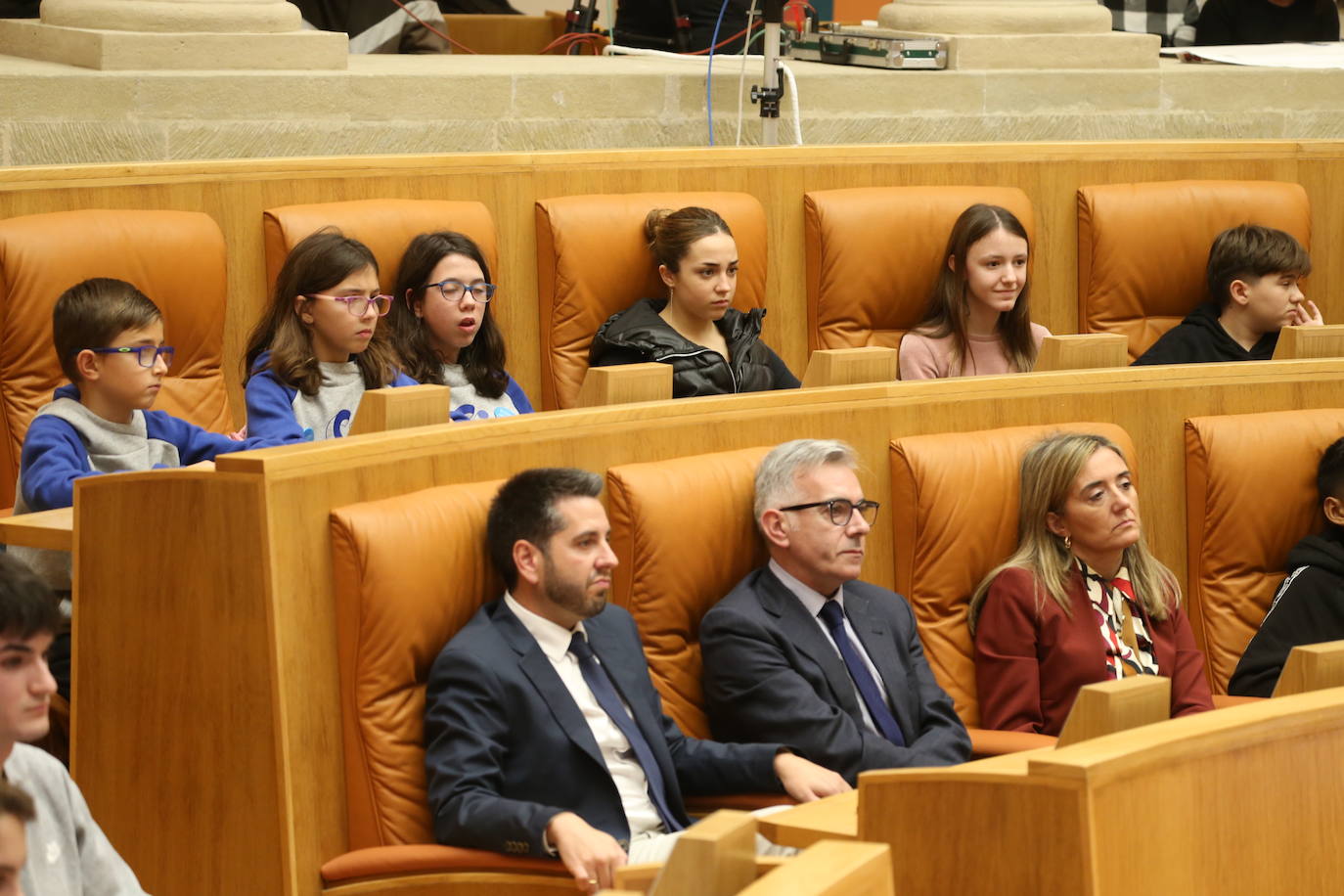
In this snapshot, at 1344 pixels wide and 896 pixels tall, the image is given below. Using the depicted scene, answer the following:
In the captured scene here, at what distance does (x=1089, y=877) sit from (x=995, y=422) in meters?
1.21

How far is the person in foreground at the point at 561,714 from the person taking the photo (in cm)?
202

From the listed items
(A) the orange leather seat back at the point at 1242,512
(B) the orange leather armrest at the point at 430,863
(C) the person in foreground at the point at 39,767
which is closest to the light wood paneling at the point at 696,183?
(A) the orange leather seat back at the point at 1242,512

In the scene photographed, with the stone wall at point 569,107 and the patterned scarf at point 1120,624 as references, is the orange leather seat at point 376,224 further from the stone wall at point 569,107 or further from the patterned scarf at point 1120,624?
the patterned scarf at point 1120,624

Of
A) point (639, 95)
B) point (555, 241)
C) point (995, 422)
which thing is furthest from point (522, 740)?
point (639, 95)

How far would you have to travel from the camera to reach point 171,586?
80.3 inches

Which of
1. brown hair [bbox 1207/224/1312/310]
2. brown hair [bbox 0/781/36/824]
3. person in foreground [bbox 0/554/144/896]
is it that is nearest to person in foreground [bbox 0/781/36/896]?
brown hair [bbox 0/781/36/824]

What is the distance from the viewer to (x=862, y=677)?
2355 millimetres

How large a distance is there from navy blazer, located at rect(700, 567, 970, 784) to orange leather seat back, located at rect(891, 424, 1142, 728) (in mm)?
182

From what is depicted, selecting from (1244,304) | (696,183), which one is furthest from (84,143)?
(1244,304)

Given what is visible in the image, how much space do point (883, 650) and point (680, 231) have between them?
96 centimetres

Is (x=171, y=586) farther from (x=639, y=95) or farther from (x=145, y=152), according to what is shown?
(x=639, y=95)

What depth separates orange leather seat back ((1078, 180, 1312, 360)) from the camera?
360 centimetres

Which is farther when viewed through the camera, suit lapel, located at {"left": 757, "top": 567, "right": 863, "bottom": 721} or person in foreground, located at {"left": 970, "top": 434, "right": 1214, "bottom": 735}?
person in foreground, located at {"left": 970, "top": 434, "right": 1214, "bottom": 735}

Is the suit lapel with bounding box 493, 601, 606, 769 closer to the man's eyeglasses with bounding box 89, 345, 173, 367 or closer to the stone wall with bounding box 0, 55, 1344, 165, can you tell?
the man's eyeglasses with bounding box 89, 345, 173, 367
